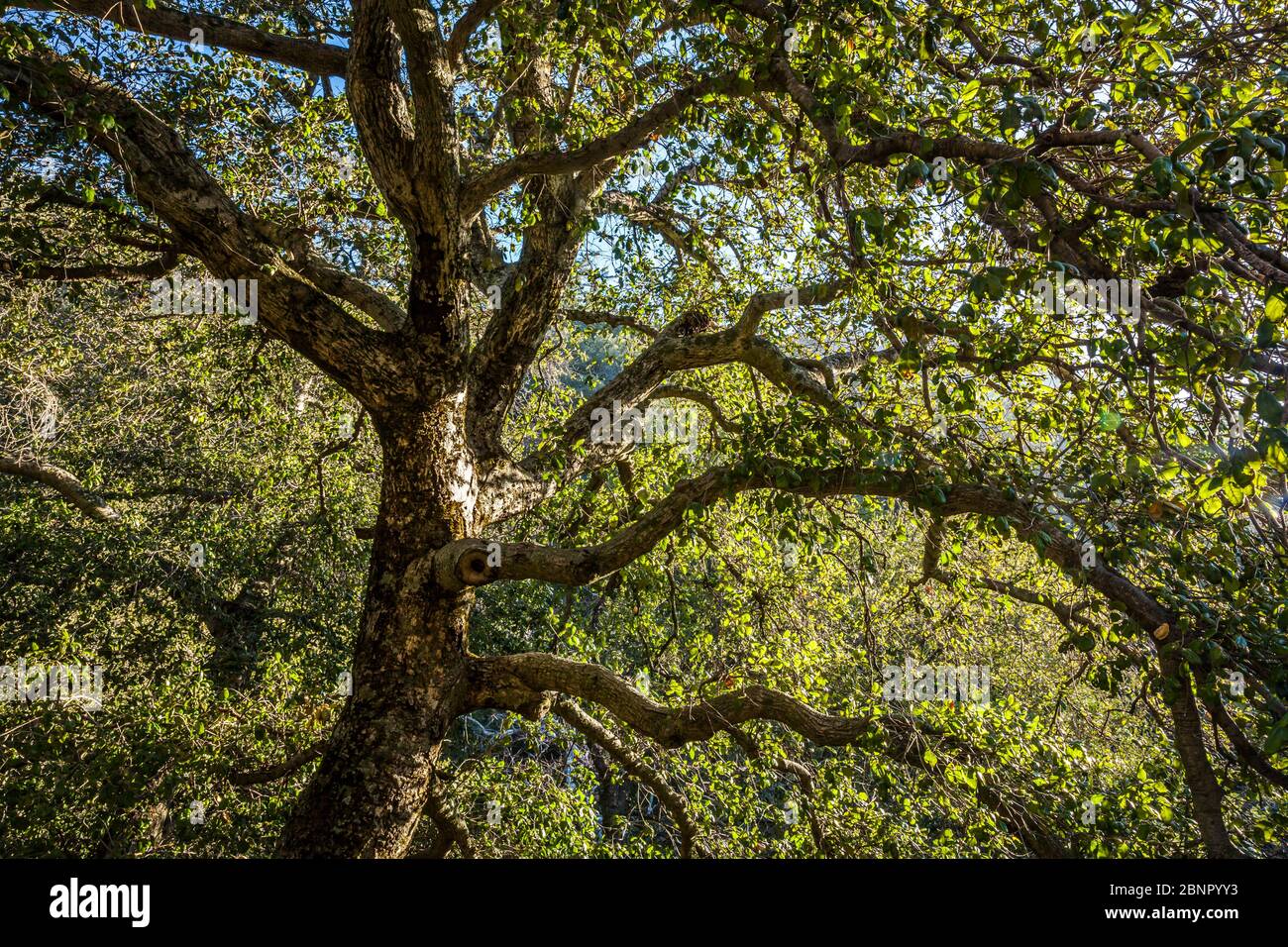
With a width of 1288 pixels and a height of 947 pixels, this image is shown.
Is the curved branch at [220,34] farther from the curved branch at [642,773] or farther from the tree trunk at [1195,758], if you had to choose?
the tree trunk at [1195,758]

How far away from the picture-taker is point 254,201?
17.3 ft

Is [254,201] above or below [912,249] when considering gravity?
above

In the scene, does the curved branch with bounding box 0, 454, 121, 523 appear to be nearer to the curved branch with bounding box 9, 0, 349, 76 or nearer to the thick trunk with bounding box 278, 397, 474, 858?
the curved branch with bounding box 9, 0, 349, 76

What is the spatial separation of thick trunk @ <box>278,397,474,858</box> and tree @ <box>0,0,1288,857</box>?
2 cm

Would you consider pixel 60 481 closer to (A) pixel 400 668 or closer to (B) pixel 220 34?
(B) pixel 220 34

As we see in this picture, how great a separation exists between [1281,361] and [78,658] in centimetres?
821

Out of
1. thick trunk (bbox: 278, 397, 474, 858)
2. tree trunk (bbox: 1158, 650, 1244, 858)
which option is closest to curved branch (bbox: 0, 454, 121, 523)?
thick trunk (bbox: 278, 397, 474, 858)

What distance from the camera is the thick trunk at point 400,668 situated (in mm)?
3844

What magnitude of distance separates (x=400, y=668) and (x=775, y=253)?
4.38 meters

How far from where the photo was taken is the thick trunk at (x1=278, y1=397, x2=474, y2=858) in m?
3.84

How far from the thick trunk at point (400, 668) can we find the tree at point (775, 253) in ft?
0.06

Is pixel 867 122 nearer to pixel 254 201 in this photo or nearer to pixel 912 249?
pixel 912 249

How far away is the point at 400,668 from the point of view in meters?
4.17
